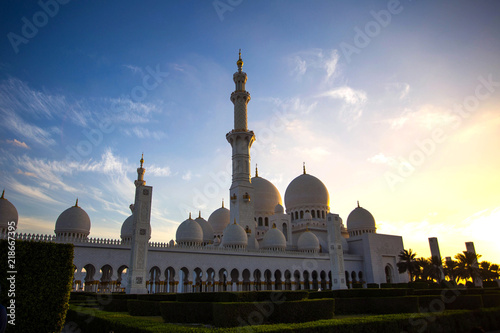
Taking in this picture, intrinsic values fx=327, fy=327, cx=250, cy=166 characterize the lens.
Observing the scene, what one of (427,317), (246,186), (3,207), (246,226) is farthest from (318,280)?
(3,207)

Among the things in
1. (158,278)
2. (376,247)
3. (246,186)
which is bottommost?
(158,278)

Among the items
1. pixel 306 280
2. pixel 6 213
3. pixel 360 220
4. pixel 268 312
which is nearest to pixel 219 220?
pixel 306 280

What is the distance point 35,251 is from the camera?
9.83m

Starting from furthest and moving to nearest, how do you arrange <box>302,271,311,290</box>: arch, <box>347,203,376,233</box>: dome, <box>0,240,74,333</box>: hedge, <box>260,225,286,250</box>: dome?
<box>347,203,376,233</box>: dome
<box>302,271,311,290</box>: arch
<box>260,225,286,250</box>: dome
<box>0,240,74,333</box>: hedge

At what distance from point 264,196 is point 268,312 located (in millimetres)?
37839

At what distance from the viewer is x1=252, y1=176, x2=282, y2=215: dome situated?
48.3 metres

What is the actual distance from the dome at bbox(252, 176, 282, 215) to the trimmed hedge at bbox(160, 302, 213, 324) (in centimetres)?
3430

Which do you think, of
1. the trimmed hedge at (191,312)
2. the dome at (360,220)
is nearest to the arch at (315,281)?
the dome at (360,220)

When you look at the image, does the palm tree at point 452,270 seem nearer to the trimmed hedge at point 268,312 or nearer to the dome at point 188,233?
the dome at point 188,233

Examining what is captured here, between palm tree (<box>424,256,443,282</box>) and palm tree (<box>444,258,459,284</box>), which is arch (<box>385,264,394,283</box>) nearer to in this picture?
palm tree (<box>424,256,443,282</box>)

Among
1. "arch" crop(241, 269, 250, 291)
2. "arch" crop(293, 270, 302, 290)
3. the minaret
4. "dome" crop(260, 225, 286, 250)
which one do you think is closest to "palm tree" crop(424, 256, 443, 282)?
"arch" crop(293, 270, 302, 290)

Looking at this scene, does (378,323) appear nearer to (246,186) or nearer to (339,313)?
(339,313)

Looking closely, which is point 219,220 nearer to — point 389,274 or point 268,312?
point 389,274

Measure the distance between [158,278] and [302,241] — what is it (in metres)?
19.0
